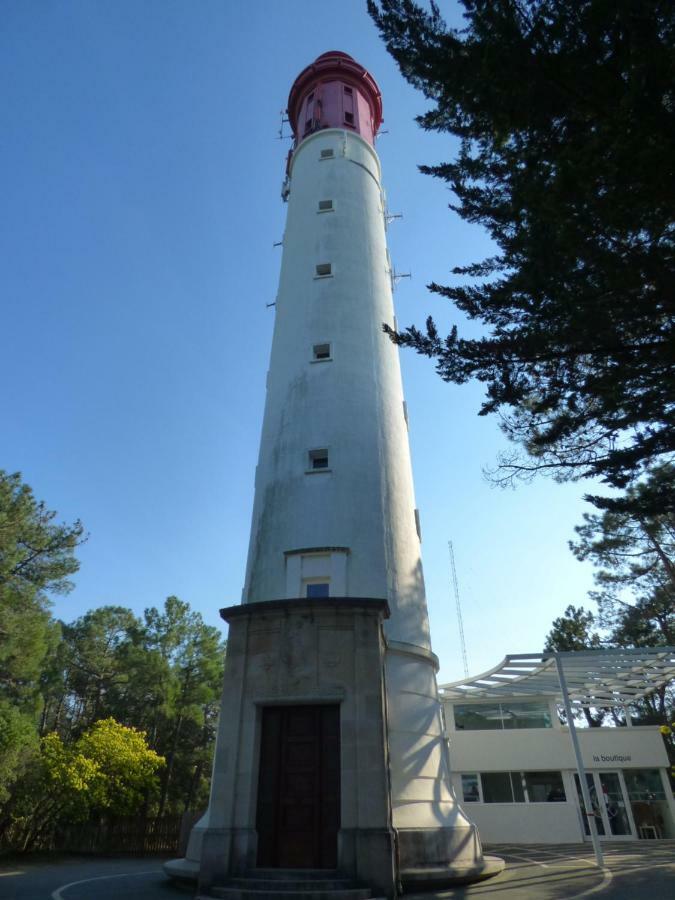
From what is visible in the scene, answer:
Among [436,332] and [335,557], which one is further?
[335,557]

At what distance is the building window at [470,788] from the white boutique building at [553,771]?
0.11 feet

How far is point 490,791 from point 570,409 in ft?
65.3

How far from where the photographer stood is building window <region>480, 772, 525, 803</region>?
2298 cm

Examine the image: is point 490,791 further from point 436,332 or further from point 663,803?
point 436,332

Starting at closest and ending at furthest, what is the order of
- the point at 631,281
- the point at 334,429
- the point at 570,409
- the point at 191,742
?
the point at 631,281 → the point at 570,409 → the point at 334,429 → the point at 191,742

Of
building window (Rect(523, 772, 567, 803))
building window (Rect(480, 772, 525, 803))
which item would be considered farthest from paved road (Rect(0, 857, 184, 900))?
building window (Rect(523, 772, 567, 803))

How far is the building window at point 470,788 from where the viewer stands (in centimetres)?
2331

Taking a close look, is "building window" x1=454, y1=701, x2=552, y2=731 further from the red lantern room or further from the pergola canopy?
the red lantern room

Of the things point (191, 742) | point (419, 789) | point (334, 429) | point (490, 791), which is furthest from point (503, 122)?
point (191, 742)

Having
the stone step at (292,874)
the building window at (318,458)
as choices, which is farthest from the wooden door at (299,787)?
the building window at (318,458)

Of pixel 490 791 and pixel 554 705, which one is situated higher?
pixel 554 705

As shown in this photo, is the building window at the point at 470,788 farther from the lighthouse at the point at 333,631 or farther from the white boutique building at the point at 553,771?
the lighthouse at the point at 333,631

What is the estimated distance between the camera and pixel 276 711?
1162cm

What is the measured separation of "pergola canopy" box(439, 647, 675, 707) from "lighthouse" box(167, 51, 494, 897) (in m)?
4.86
